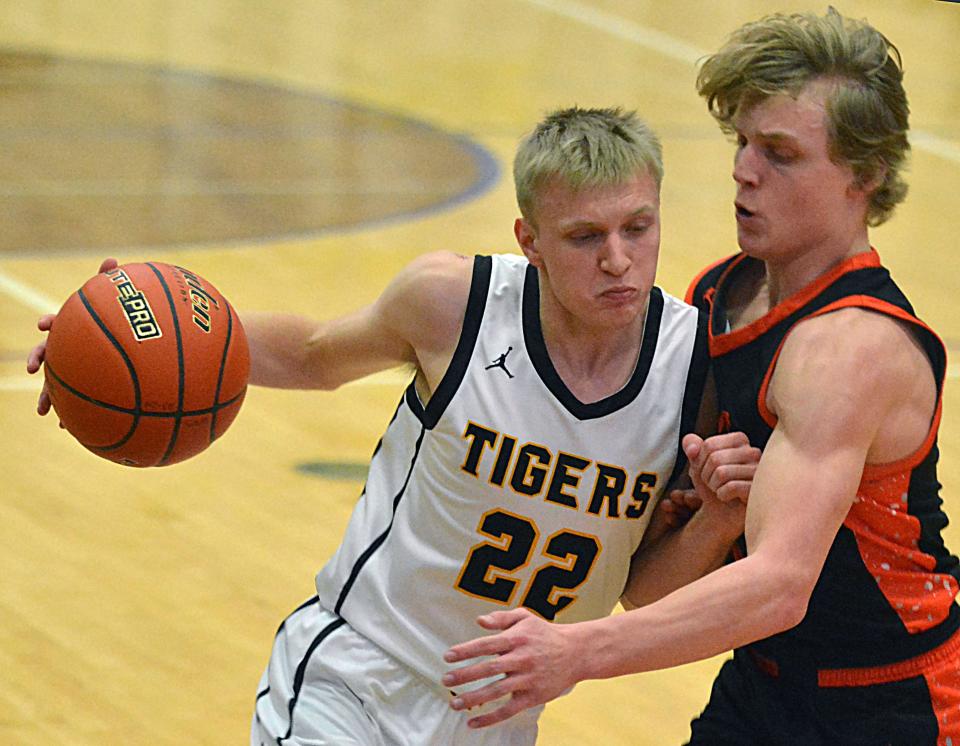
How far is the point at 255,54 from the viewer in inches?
565

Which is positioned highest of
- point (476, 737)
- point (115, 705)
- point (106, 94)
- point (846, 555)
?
point (106, 94)

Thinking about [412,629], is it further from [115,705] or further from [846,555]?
[115,705]

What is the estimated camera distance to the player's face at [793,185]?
A: 11.1ft

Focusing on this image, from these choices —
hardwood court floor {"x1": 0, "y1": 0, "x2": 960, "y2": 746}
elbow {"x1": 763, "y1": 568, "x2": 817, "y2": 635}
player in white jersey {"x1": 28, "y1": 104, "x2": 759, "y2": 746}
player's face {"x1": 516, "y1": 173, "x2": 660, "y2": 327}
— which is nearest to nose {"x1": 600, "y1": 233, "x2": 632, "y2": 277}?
player's face {"x1": 516, "y1": 173, "x2": 660, "y2": 327}

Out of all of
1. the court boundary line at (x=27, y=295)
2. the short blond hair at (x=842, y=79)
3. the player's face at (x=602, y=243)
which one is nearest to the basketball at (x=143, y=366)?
the player's face at (x=602, y=243)

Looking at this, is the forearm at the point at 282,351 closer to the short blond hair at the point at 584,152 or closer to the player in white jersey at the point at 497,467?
the player in white jersey at the point at 497,467

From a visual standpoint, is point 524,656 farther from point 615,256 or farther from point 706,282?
point 706,282

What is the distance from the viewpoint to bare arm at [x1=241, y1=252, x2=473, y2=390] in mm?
3748

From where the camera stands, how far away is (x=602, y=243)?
3482mm

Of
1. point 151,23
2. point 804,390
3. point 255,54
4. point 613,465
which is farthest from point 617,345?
point 151,23

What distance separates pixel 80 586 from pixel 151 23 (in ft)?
32.7

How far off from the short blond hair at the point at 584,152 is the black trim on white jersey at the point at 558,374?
222 mm

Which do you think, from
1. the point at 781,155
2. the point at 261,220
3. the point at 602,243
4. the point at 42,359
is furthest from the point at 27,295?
the point at 781,155

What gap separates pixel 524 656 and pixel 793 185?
3.43ft
